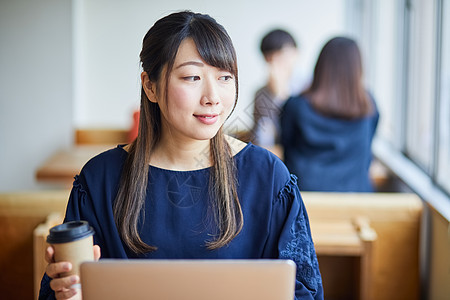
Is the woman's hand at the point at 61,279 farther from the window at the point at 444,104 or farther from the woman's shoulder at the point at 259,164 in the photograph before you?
the window at the point at 444,104

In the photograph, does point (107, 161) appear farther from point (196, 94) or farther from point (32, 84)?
point (32, 84)

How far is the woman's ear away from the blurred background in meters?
0.11

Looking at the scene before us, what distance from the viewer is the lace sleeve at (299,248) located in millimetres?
1212

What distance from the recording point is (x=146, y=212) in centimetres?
126

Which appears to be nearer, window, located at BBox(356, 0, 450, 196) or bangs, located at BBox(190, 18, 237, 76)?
bangs, located at BBox(190, 18, 237, 76)

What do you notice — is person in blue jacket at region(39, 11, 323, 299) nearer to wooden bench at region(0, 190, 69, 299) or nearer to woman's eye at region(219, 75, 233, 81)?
woman's eye at region(219, 75, 233, 81)

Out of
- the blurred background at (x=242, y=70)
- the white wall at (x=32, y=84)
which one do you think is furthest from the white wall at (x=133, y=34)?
the white wall at (x=32, y=84)

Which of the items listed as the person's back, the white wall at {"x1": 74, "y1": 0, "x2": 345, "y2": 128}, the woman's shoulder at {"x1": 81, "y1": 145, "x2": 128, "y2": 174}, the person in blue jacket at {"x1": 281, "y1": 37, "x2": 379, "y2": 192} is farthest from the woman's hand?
the white wall at {"x1": 74, "y1": 0, "x2": 345, "y2": 128}

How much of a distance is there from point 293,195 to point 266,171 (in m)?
0.08

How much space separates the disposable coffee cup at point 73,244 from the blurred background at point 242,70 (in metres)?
0.49

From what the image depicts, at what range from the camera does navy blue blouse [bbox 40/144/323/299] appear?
48.7 inches

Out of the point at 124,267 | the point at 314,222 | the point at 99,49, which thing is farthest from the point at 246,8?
the point at 124,267

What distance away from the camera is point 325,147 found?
2723 mm

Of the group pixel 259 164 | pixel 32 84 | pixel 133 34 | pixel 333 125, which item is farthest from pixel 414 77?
pixel 133 34
